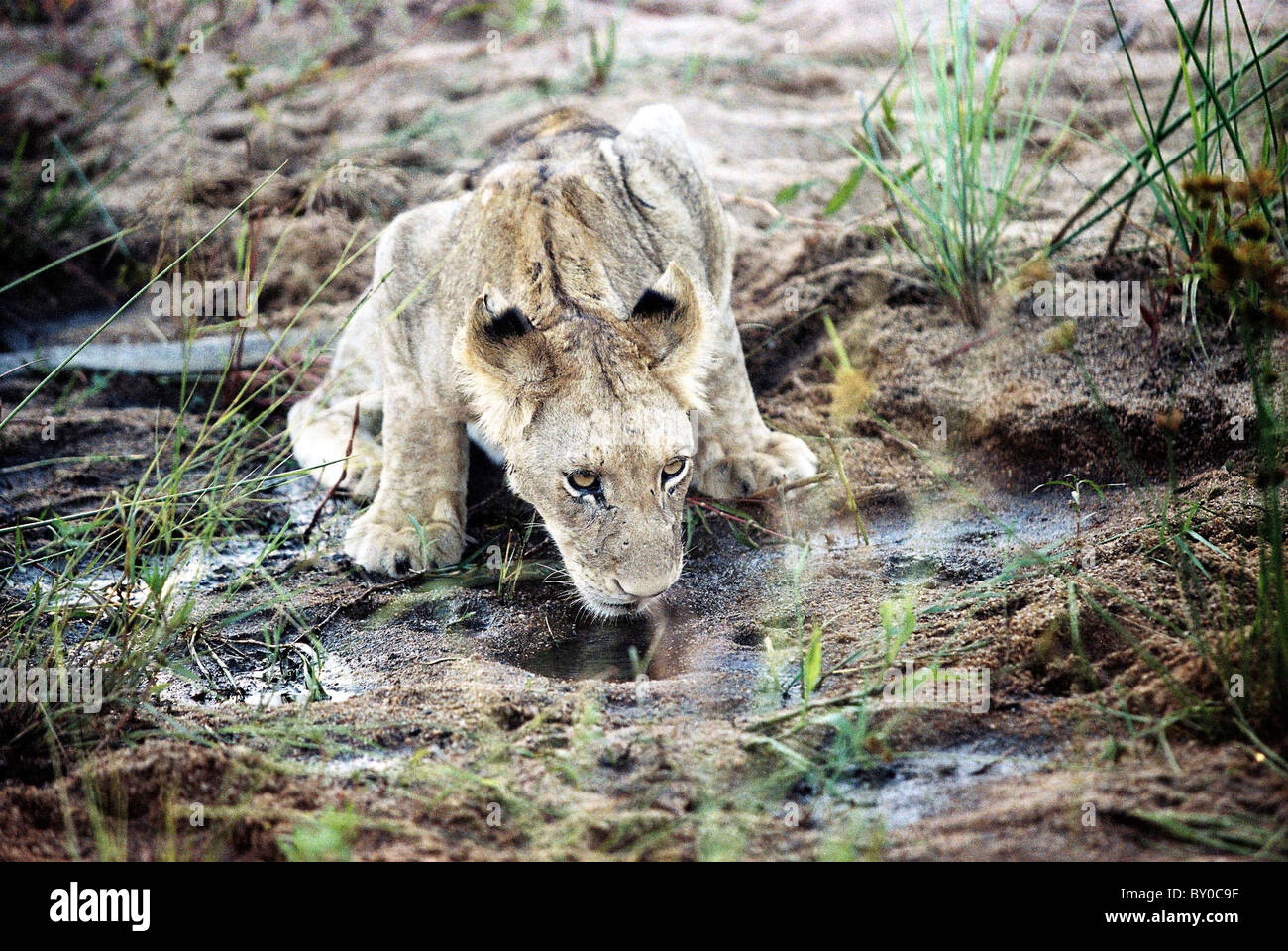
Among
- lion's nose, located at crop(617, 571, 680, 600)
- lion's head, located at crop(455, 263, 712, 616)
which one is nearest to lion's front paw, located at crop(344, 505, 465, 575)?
lion's head, located at crop(455, 263, 712, 616)

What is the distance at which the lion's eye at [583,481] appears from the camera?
332 cm

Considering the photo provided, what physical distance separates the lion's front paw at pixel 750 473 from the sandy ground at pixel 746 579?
15 cm

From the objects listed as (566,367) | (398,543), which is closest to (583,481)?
(566,367)

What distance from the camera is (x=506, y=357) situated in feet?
11.0

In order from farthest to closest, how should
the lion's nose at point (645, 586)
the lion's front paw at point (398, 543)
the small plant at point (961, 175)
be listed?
the small plant at point (961, 175), the lion's front paw at point (398, 543), the lion's nose at point (645, 586)

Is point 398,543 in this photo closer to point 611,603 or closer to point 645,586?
point 611,603

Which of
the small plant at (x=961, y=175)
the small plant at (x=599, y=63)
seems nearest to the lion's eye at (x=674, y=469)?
the small plant at (x=961, y=175)

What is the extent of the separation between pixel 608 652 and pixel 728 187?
3.65 meters

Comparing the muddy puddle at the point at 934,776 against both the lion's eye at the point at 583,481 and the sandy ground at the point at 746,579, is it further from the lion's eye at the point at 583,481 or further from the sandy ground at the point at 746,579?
the lion's eye at the point at 583,481

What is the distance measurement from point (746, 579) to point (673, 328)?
0.96 m

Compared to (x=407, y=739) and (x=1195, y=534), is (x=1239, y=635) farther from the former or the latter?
(x=407, y=739)

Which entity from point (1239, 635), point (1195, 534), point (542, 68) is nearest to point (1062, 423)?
point (1195, 534)

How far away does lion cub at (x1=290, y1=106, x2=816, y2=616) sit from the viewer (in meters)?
3.31

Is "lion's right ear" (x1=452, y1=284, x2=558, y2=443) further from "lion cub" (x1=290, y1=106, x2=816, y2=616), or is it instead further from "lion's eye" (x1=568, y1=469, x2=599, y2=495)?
"lion's eye" (x1=568, y1=469, x2=599, y2=495)
